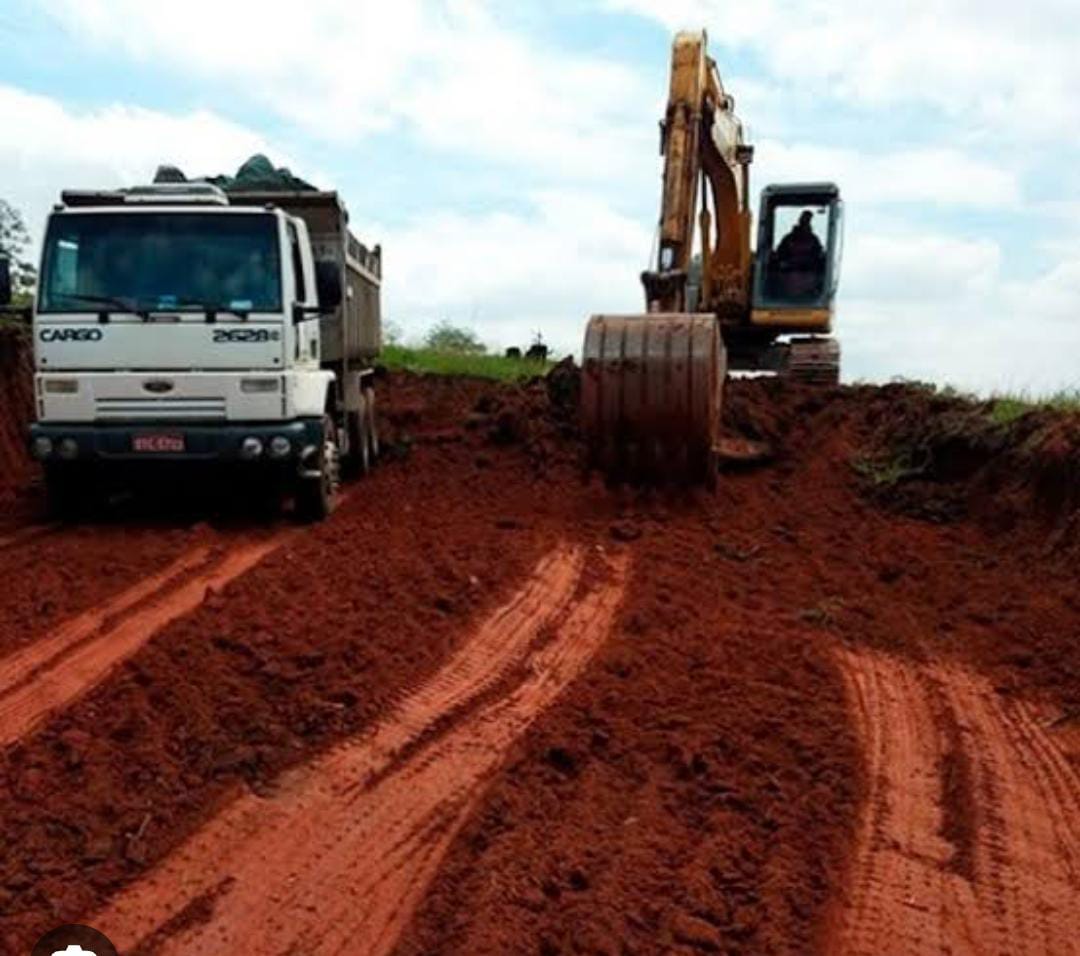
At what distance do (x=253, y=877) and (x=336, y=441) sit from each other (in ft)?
27.8

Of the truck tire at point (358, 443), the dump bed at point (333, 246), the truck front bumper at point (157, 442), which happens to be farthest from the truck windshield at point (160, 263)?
the truck tire at point (358, 443)

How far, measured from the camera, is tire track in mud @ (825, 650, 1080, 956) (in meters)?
→ 4.60

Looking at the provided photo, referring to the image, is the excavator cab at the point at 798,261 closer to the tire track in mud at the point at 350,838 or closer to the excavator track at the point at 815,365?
the excavator track at the point at 815,365

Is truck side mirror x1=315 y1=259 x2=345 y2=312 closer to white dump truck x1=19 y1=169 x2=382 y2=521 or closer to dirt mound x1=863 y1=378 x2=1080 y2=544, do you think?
white dump truck x1=19 y1=169 x2=382 y2=521

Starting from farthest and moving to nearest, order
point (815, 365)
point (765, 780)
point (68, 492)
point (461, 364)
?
point (461, 364) → point (815, 365) → point (68, 492) → point (765, 780)

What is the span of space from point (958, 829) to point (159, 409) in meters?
7.28

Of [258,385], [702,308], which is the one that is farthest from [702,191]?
[258,385]

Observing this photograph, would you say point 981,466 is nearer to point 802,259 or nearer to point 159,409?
point 802,259

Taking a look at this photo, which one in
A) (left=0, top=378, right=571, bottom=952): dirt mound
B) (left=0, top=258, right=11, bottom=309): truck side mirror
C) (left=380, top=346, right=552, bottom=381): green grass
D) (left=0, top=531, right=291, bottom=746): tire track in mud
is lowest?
(left=0, top=531, right=291, bottom=746): tire track in mud

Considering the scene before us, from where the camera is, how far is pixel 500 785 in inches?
221

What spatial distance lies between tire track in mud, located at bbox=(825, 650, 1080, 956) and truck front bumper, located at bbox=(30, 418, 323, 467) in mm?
5194

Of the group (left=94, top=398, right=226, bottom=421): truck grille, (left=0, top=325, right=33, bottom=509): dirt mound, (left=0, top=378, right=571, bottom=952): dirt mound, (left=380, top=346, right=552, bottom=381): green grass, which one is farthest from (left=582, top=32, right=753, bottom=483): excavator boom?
(left=380, top=346, right=552, bottom=381): green grass

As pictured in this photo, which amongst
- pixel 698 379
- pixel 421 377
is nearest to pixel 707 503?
pixel 698 379

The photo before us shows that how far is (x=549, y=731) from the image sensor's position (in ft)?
20.5
